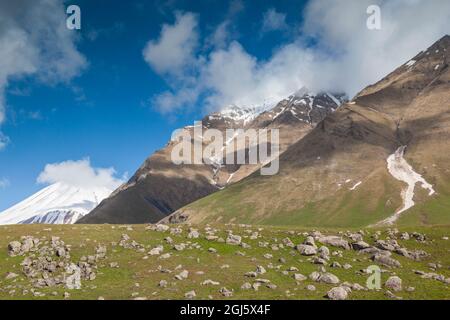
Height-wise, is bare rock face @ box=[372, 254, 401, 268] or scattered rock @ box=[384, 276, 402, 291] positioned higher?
bare rock face @ box=[372, 254, 401, 268]

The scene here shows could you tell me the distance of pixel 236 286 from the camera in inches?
1591

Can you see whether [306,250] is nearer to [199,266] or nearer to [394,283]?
[394,283]

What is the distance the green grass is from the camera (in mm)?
→ 38719

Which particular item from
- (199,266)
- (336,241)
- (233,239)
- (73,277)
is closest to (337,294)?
(199,266)

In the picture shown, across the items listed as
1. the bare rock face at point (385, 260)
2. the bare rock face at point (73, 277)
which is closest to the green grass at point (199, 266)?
the bare rock face at point (73, 277)

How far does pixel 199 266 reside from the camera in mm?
46875

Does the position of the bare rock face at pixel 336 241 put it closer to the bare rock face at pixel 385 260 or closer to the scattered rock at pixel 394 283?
the bare rock face at pixel 385 260

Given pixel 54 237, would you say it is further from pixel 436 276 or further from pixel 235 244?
pixel 436 276

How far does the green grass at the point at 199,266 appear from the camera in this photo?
3872cm

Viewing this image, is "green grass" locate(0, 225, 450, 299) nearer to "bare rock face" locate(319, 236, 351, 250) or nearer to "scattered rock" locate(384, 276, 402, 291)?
"scattered rock" locate(384, 276, 402, 291)

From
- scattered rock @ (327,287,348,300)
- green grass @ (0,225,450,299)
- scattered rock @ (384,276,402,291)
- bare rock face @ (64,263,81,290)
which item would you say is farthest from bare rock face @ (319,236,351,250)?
bare rock face @ (64,263,81,290)

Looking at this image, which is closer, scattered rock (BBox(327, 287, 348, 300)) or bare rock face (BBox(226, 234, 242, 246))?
scattered rock (BBox(327, 287, 348, 300))
